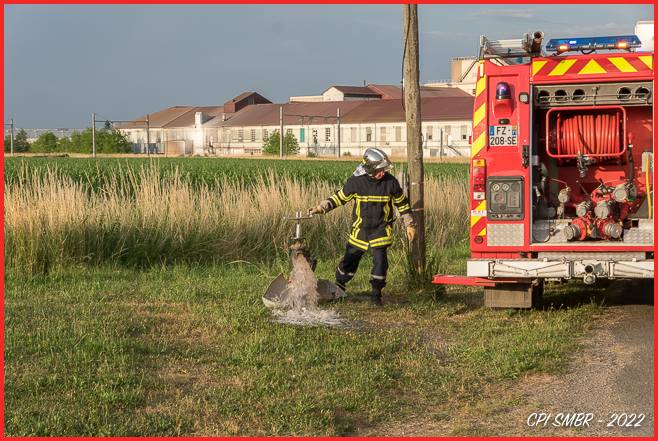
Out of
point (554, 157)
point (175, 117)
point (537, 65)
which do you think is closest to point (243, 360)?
point (554, 157)

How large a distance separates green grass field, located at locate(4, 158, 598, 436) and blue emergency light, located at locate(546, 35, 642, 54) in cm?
262

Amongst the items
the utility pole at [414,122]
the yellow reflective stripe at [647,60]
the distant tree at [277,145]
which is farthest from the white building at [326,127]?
the yellow reflective stripe at [647,60]

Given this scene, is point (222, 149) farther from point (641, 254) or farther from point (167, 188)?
point (641, 254)

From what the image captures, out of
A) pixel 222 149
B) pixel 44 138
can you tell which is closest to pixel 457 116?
pixel 222 149

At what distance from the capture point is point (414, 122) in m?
11.1

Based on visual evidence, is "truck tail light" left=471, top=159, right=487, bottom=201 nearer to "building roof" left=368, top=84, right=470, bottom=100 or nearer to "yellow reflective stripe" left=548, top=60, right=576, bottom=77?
"yellow reflective stripe" left=548, top=60, right=576, bottom=77

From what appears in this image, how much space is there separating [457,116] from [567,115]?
2681 inches

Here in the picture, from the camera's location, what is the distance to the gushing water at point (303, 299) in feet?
31.8

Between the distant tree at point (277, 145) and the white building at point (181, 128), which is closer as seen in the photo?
the distant tree at point (277, 145)

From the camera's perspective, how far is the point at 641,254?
9.40 metres

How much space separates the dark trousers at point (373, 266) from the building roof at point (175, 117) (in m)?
88.0

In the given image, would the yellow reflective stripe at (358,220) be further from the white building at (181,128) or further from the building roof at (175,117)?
the building roof at (175,117)

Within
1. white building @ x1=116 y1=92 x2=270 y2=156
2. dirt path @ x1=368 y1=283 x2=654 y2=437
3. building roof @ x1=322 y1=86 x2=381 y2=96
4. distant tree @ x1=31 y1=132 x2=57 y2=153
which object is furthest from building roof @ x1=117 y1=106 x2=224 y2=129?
dirt path @ x1=368 y1=283 x2=654 y2=437

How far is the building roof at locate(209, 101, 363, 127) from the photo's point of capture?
3442 inches
